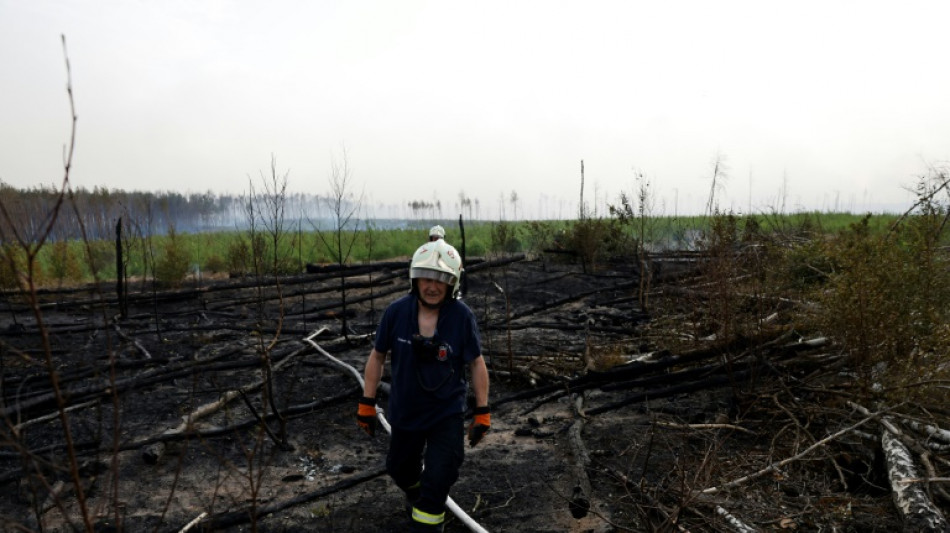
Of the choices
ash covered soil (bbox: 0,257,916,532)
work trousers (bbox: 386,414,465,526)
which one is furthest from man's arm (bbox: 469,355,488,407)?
ash covered soil (bbox: 0,257,916,532)

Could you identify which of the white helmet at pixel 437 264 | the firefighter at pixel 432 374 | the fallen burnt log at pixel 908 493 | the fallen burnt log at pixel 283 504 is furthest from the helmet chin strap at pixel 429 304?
the fallen burnt log at pixel 908 493

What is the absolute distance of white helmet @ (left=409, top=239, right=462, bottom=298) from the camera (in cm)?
346

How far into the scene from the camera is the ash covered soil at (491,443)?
397 centimetres

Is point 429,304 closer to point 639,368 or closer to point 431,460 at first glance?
point 431,460

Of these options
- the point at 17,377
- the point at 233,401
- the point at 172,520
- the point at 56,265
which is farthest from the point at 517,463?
the point at 56,265

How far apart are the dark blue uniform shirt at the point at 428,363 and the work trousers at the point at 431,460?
0.08 metres

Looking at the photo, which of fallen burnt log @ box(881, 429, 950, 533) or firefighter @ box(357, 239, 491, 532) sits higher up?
firefighter @ box(357, 239, 491, 532)

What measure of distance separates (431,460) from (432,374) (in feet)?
1.64

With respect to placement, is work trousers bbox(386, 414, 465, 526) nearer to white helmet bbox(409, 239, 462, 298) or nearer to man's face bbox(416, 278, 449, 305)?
man's face bbox(416, 278, 449, 305)

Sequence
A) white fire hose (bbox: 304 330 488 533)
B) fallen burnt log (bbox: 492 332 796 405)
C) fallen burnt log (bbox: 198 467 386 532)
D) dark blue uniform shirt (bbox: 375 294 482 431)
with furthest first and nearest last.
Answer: fallen burnt log (bbox: 492 332 796 405), fallen burnt log (bbox: 198 467 386 532), white fire hose (bbox: 304 330 488 533), dark blue uniform shirt (bbox: 375 294 482 431)

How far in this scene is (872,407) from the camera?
489cm

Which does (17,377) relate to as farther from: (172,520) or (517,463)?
(517,463)

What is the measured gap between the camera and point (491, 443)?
5703 mm

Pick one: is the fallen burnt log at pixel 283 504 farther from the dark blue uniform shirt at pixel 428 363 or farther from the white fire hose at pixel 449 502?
the dark blue uniform shirt at pixel 428 363
